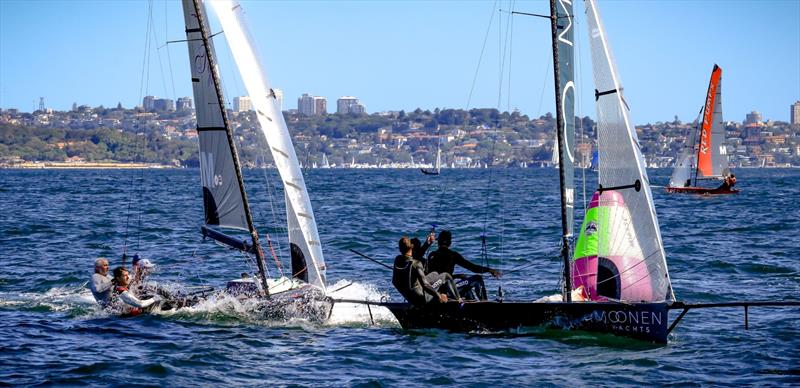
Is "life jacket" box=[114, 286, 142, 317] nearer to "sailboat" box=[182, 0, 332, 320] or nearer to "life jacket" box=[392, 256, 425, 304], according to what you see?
"sailboat" box=[182, 0, 332, 320]

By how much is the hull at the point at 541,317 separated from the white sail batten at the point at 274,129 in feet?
5.26

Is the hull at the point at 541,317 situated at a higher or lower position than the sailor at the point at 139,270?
lower

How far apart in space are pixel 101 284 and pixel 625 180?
7608 millimetres

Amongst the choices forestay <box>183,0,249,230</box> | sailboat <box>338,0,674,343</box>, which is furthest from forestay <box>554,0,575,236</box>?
forestay <box>183,0,249,230</box>

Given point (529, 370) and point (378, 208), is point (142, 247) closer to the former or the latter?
point (529, 370)

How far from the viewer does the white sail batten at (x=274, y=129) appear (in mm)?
15453

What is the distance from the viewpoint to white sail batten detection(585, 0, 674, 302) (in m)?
14.0

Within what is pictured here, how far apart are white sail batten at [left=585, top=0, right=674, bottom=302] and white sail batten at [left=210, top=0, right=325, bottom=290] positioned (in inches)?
168

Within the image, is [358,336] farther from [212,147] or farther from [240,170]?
[212,147]

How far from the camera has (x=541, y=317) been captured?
14.5 m

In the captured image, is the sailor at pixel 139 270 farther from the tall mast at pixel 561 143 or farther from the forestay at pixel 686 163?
the forestay at pixel 686 163

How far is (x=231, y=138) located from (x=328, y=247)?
11.5m

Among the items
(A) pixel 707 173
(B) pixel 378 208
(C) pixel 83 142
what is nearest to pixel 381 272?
(B) pixel 378 208

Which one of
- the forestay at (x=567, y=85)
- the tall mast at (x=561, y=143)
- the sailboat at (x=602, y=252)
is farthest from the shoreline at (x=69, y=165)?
the tall mast at (x=561, y=143)
